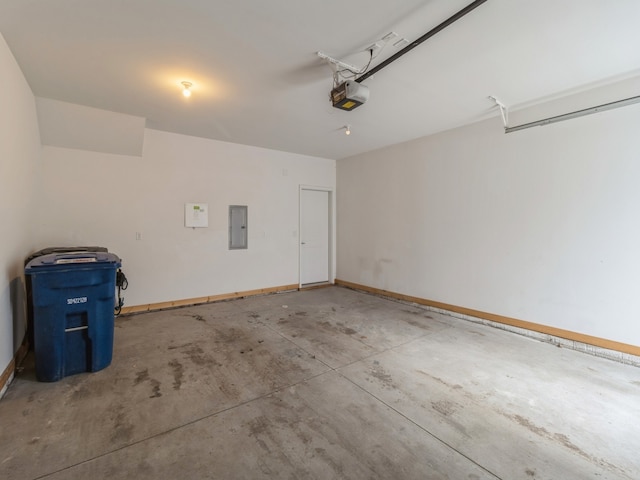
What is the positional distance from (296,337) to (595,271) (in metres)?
3.51

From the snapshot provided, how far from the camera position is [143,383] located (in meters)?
2.48

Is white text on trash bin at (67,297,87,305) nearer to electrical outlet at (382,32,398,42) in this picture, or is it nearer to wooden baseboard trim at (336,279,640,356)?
electrical outlet at (382,32,398,42)

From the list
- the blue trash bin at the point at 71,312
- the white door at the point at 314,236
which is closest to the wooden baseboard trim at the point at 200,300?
the white door at the point at 314,236

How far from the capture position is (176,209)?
4.66 m

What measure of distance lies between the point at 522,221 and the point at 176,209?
16.8 ft

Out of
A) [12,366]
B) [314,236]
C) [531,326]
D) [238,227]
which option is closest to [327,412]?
[12,366]

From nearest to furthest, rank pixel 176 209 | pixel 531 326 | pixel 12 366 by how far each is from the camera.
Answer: pixel 12 366 < pixel 531 326 < pixel 176 209

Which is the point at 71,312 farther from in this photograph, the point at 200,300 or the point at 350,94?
the point at 350,94

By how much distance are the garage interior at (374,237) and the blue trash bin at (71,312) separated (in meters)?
0.18

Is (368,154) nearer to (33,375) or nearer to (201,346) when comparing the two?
(201,346)

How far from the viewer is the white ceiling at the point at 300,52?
1971 mm

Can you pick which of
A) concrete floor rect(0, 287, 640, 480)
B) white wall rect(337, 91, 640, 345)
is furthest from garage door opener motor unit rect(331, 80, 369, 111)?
concrete floor rect(0, 287, 640, 480)

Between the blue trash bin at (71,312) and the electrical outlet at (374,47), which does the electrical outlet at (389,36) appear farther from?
the blue trash bin at (71,312)

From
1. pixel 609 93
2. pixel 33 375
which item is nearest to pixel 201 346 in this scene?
pixel 33 375
